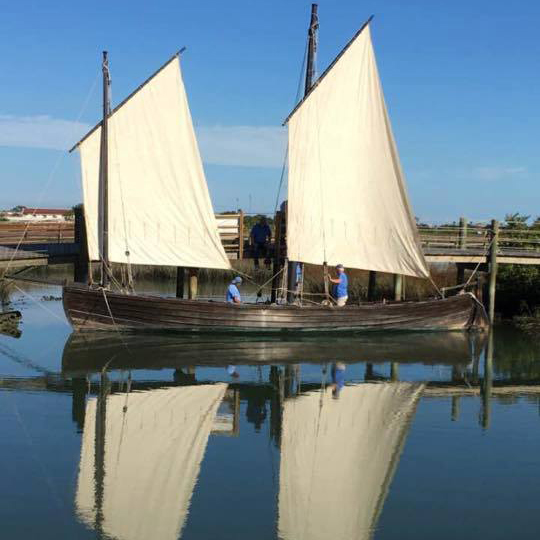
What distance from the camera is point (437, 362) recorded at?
24.0 m

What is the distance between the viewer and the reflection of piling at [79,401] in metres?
16.1

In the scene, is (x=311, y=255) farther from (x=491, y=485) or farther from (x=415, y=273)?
(x=491, y=485)

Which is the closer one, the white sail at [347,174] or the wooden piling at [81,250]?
the white sail at [347,174]

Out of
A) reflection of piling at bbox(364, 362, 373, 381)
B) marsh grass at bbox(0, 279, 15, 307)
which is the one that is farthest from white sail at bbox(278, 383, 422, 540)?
marsh grass at bbox(0, 279, 15, 307)

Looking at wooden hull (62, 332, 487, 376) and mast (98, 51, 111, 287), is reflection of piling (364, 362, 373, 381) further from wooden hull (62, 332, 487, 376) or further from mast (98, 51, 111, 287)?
mast (98, 51, 111, 287)

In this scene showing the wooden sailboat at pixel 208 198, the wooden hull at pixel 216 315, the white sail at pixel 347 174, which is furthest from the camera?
the white sail at pixel 347 174

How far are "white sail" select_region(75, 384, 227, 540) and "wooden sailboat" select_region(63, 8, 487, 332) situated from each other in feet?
26.3

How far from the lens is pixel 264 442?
49.1 ft

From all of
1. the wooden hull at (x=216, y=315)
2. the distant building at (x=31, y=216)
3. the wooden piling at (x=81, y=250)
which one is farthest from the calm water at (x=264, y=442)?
the distant building at (x=31, y=216)

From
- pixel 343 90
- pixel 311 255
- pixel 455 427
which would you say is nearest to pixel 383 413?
pixel 455 427

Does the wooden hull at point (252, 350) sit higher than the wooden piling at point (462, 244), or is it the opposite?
the wooden piling at point (462, 244)

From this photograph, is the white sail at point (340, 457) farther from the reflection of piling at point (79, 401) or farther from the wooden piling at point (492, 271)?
the wooden piling at point (492, 271)

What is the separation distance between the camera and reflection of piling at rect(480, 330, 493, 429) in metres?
17.2

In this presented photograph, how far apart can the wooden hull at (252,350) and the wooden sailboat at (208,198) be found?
46 cm
